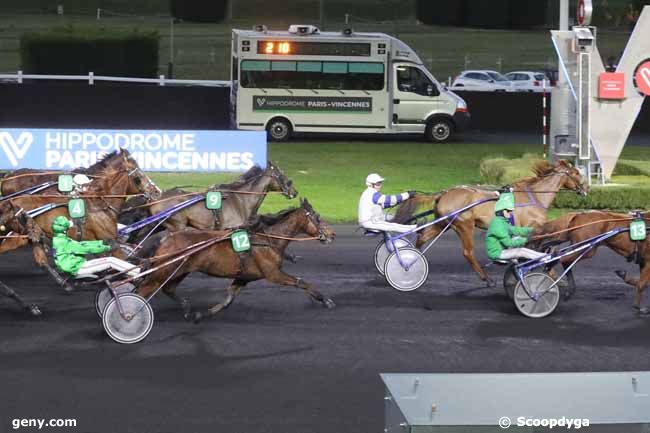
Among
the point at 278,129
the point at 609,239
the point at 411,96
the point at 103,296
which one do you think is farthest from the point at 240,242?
the point at 411,96

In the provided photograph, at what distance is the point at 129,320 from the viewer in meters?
10.8

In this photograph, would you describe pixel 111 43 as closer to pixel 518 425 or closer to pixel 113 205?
pixel 113 205

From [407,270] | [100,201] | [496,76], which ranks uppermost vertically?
[496,76]

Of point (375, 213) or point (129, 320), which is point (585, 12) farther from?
point (129, 320)

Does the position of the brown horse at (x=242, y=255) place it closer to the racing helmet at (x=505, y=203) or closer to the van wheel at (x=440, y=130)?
the racing helmet at (x=505, y=203)

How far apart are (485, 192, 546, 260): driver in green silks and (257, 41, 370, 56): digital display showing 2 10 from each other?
58.2ft

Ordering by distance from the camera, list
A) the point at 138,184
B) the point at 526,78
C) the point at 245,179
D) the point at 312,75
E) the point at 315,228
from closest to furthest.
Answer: the point at 315,228 < the point at 138,184 < the point at 245,179 < the point at 312,75 < the point at 526,78

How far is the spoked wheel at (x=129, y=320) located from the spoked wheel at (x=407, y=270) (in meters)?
3.58

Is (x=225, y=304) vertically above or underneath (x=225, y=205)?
underneath

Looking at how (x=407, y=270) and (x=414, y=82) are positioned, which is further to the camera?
(x=414, y=82)

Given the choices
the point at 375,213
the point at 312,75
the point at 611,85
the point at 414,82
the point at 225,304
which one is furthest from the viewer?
the point at 414,82

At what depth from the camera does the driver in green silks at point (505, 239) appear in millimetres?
12164

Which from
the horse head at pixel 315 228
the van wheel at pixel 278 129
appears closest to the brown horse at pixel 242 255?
the horse head at pixel 315 228

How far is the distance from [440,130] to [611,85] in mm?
10871
